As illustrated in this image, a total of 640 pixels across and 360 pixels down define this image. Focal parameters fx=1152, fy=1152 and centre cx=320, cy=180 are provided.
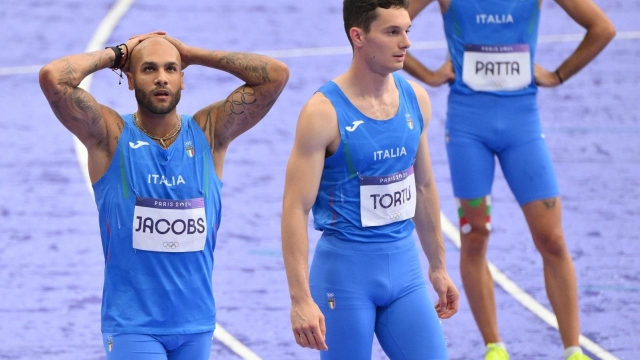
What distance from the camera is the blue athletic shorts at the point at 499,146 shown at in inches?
277

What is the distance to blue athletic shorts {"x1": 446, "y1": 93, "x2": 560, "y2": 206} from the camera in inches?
277

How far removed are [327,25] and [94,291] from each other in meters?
7.83

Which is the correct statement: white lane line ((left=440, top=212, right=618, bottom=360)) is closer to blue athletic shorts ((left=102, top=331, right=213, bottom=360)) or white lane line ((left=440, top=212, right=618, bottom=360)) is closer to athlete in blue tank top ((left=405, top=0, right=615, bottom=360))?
athlete in blue tank top ((left=405, top=0, right=615, bottom=360))

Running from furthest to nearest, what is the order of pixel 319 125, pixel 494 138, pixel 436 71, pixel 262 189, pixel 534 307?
pixel 262 189
pixel 534 307
pixel 436 71
pixel 494 138
pixel 319 125

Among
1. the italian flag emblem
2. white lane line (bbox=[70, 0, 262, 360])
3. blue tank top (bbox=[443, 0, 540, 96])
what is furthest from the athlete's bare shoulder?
white lane line (bbox=[70, 0, 262, 360])

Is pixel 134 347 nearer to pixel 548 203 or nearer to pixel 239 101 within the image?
pixel 239 101

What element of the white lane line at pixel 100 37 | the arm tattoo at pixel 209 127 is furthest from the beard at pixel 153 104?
the white lane line at pixel 100 37

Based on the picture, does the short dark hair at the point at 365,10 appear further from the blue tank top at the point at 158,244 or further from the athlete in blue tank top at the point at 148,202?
the blue tank top at the point at 158,244

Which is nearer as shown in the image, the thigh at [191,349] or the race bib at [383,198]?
the thigh at [191,349]

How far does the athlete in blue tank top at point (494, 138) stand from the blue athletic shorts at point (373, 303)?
190 centimetres

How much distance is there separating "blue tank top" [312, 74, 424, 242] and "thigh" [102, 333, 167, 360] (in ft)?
3.19

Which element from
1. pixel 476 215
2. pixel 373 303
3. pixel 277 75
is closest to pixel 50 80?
pixel 277 75

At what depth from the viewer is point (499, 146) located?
7.14 meters

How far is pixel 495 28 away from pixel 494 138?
0.69m
